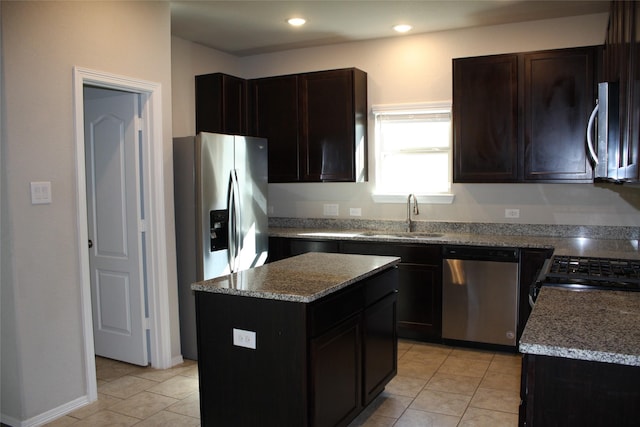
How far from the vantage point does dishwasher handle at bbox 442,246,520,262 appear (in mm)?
4023

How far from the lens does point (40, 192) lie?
3.01m

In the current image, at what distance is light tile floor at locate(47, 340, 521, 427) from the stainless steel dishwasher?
165 millimetres

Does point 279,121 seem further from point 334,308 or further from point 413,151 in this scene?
point 334,308

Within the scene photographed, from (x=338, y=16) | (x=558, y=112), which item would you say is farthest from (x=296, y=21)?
(x=558, y=112)

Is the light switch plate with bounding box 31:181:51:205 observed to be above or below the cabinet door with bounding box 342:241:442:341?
above

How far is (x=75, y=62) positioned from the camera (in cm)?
320

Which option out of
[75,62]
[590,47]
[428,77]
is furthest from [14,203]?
[590,47]

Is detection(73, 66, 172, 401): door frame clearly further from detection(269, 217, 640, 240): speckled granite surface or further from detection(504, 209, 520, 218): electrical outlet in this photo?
detection(504, 209, 520, 218): electrical outlet

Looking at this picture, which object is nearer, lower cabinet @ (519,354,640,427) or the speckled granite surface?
lower cabinet @ (519,354,640,427)

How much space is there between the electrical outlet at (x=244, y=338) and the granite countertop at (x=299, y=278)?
0.18 meters

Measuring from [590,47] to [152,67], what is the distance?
3223 millimetres

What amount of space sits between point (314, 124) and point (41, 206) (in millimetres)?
2627

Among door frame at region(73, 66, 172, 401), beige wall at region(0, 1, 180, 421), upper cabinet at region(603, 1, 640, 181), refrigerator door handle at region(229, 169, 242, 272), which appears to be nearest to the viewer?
upper cabinet at region(603, 1, 640, 181)

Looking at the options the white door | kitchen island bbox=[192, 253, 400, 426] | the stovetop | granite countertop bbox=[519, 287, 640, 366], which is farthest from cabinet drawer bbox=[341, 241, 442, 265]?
granite countertop bbox=[519, 287, 640, 366]
